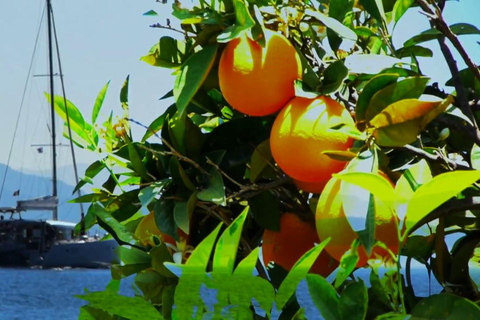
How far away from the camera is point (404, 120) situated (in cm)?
38

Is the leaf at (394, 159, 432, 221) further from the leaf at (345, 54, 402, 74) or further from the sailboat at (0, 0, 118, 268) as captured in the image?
the sailboat at (0, 0, 118, 268)

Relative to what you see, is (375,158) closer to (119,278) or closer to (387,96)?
(387,96)

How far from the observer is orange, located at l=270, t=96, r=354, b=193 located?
1.33 ft

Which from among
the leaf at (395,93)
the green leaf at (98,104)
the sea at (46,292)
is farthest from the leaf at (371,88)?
the sea at (46,292)

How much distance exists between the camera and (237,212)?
0.53 meters

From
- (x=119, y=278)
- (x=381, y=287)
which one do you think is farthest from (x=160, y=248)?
(x=381, y=287)

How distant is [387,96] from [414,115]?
0.08 feet

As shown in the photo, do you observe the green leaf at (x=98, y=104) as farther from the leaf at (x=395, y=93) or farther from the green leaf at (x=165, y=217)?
the leaf at (x=395, y=93)

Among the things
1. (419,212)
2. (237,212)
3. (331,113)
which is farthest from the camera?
(237,212)

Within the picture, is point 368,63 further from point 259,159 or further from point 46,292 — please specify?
point 46,292

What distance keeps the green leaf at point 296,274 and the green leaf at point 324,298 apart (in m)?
0.02

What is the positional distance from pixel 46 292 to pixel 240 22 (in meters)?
27.8

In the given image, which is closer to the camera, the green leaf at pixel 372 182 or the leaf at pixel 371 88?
the green leaf at pixel 372 182

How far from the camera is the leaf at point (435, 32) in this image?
479 mm
